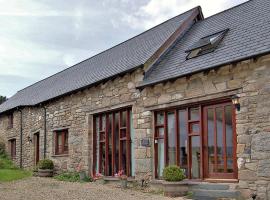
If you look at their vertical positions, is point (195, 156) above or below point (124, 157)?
above

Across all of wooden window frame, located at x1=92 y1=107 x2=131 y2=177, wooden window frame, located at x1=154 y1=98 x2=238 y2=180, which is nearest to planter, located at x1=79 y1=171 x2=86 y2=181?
wooden window frame, located at x1=92 y1=107 x2=131 y2=177

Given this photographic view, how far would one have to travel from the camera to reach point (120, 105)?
15.0 metres

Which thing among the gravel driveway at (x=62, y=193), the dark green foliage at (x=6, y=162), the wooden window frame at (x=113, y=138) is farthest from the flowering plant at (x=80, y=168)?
the dark green foliage at (x=6, y=162)

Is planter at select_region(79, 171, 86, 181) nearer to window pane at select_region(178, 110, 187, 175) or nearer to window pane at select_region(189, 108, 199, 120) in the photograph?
window pane at select_region(178, 110, 187, 175)

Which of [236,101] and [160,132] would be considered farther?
[160,132]

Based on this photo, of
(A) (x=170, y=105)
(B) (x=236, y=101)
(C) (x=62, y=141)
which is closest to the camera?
(B) (x=236, y=101)

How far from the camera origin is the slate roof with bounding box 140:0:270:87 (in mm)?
11445

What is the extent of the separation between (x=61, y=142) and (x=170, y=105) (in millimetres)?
8039

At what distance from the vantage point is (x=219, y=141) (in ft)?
38.1

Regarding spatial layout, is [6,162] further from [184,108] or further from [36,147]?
[184,108]

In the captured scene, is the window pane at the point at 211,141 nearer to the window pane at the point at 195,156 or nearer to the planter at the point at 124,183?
the window pane at the point at 195,156

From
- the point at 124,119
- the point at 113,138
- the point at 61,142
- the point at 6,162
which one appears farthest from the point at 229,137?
the point at 6,162

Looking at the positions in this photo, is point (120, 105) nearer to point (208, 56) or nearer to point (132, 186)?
point (132, 186)

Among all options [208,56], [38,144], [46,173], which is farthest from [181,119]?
[38,144]
